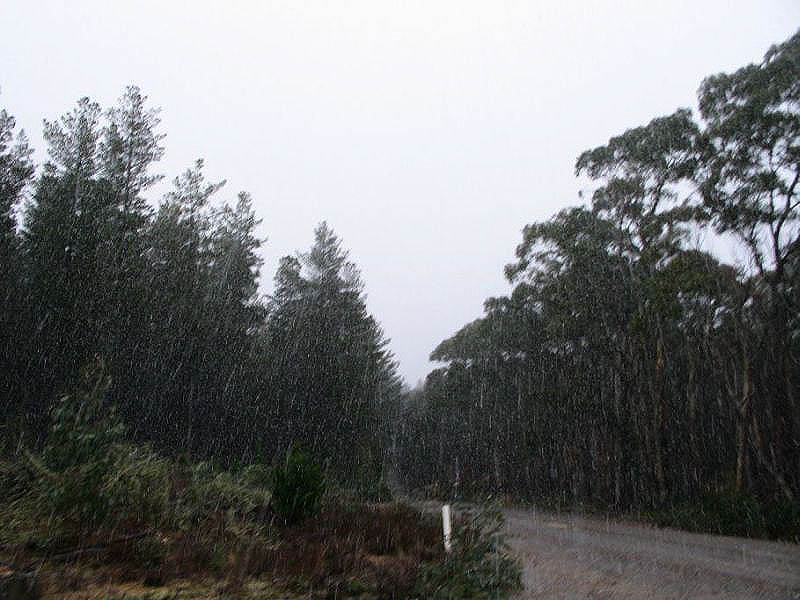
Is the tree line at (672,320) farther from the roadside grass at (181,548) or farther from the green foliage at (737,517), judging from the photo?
the roadside grass at (181,548)

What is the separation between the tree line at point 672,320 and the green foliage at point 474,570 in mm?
10303

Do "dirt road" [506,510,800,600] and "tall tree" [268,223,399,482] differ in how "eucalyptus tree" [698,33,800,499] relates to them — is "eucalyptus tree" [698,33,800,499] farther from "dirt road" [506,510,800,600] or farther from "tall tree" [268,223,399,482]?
"tall tree" [268,223,399,482]

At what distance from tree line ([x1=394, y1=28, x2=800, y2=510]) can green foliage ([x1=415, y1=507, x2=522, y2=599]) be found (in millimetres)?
10303

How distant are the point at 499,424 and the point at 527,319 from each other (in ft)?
43.6

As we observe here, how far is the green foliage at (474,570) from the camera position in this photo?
5906mm

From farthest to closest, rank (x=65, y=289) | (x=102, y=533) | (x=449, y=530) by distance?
1. (x=65, y=289)
2. (x=449, y=530)
3. (x=102, y=533)

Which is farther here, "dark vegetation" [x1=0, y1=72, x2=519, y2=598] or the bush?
the bush

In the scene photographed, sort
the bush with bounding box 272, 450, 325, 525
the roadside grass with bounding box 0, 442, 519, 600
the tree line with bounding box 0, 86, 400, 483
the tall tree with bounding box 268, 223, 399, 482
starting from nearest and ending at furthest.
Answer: the roadside grass with bounding box 0, 442, 519, 600, the bush with bounding box 272, 450, 325, 525, the tree line with bounding box 0, 86, 400, 483, the tall tree with bounding box 268, 223, 399, 482

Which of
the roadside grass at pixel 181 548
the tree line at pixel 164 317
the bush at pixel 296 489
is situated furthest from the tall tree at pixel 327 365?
the roadside grass at pixel 181 548

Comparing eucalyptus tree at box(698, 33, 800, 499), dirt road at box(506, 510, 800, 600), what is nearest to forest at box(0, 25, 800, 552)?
eucalyptus tree at box(698, 33, 800, 499)

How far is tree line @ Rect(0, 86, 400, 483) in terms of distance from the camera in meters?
19.0

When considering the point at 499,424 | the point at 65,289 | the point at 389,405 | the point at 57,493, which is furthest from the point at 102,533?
the point at 389,405

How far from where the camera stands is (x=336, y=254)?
107 ft

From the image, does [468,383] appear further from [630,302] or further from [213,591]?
[213,591]
